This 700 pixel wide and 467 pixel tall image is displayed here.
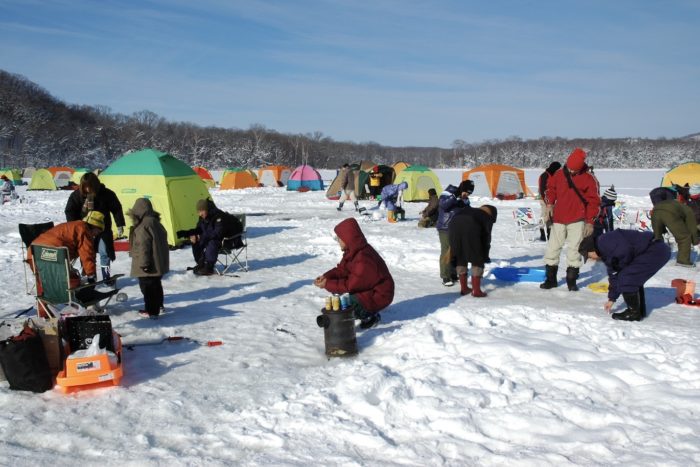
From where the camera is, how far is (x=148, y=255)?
20.8 feet

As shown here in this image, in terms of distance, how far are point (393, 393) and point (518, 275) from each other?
4.95 m

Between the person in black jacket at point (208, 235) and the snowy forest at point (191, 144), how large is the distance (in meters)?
77.8

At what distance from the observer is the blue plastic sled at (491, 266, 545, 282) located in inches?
332

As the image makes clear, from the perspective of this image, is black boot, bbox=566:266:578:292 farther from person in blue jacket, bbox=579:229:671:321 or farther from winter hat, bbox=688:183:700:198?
winter hat, bbox=688:183:700:198

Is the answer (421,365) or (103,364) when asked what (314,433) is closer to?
(421,365)

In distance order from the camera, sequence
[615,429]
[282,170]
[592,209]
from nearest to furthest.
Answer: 1. [615,429]
2. [592,209]
3. [282,170]

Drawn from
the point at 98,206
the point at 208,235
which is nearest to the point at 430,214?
the point at 208,235

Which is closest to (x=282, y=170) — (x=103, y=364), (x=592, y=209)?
(x=592, y=209)

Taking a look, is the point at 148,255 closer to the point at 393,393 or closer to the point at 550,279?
the point at 393,393

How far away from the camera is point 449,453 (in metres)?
3.39

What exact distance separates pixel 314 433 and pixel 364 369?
105 centimetres

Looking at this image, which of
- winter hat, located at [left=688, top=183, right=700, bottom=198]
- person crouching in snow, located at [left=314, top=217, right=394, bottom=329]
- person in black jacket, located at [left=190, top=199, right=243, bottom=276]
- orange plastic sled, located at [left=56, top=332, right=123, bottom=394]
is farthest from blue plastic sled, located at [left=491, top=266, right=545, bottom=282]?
orange plastic sled, located at [left=56, top=332, right=123, bottom=394]

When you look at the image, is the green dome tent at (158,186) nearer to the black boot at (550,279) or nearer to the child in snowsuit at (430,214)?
the child in snowsuit at (430,214)

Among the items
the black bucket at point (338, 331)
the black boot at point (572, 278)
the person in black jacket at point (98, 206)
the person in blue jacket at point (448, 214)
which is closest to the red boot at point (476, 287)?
the person in blue jacket at point (448, 214)
